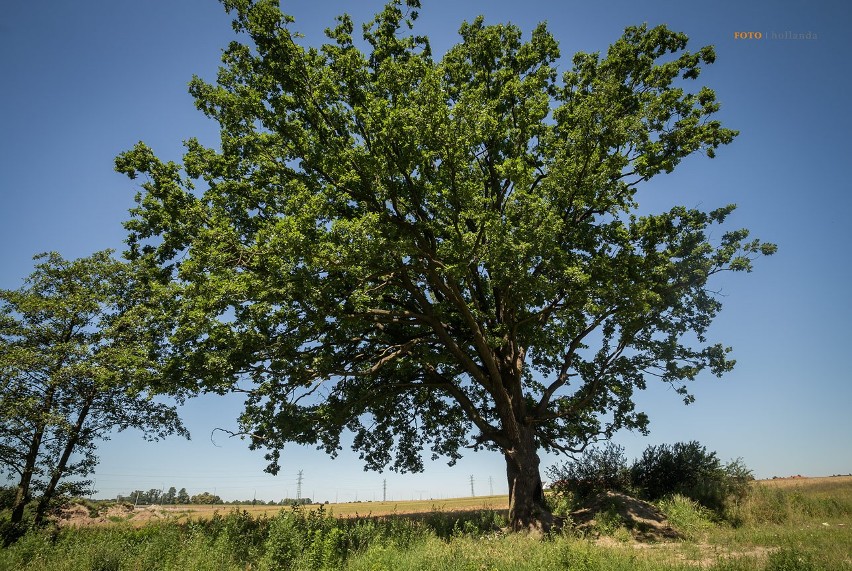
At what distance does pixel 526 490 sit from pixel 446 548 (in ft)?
22.0

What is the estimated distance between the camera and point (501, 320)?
16797 millimetres

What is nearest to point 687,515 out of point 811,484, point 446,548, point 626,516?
point 626,516

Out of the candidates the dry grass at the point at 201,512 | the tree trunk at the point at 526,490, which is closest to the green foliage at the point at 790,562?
the tree trunk at the point at 526,490

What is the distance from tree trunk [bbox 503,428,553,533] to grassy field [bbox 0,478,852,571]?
64.7 inches

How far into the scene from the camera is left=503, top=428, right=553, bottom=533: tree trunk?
15064 millimetres

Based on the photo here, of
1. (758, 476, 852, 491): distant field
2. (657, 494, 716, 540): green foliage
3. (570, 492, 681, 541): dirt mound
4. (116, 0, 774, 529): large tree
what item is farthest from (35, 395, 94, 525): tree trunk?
(758, 476, 852, 491): distant field

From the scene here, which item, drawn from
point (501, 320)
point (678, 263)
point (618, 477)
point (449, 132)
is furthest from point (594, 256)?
point (618, 477)

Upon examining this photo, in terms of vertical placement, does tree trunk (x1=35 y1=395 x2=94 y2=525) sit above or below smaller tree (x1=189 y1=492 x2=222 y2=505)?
above

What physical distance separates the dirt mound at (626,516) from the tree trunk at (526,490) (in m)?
1.23

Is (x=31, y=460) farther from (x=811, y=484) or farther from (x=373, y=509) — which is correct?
(x=811, y=484)

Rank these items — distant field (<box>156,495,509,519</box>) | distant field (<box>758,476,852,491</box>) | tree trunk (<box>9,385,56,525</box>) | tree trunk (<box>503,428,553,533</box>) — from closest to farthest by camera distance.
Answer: tree trunk (<box>503,428,553,533</box>) → tree trunk (<box>9,385,56,525</box>) → distant field (<box>156,495,509,519</box>) → distant field (<box>758,476,852,491</box>)

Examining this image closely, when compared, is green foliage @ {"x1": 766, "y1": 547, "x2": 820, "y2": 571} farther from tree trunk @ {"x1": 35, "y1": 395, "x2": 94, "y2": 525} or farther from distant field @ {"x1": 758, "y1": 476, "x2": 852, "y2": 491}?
tree trunk @ {"x1": 35, "y1": 395, "x2": 94, "y2": 525}

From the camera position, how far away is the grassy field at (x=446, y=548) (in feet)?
27.8

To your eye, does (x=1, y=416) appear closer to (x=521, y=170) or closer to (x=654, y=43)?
(x=521, y=170)
